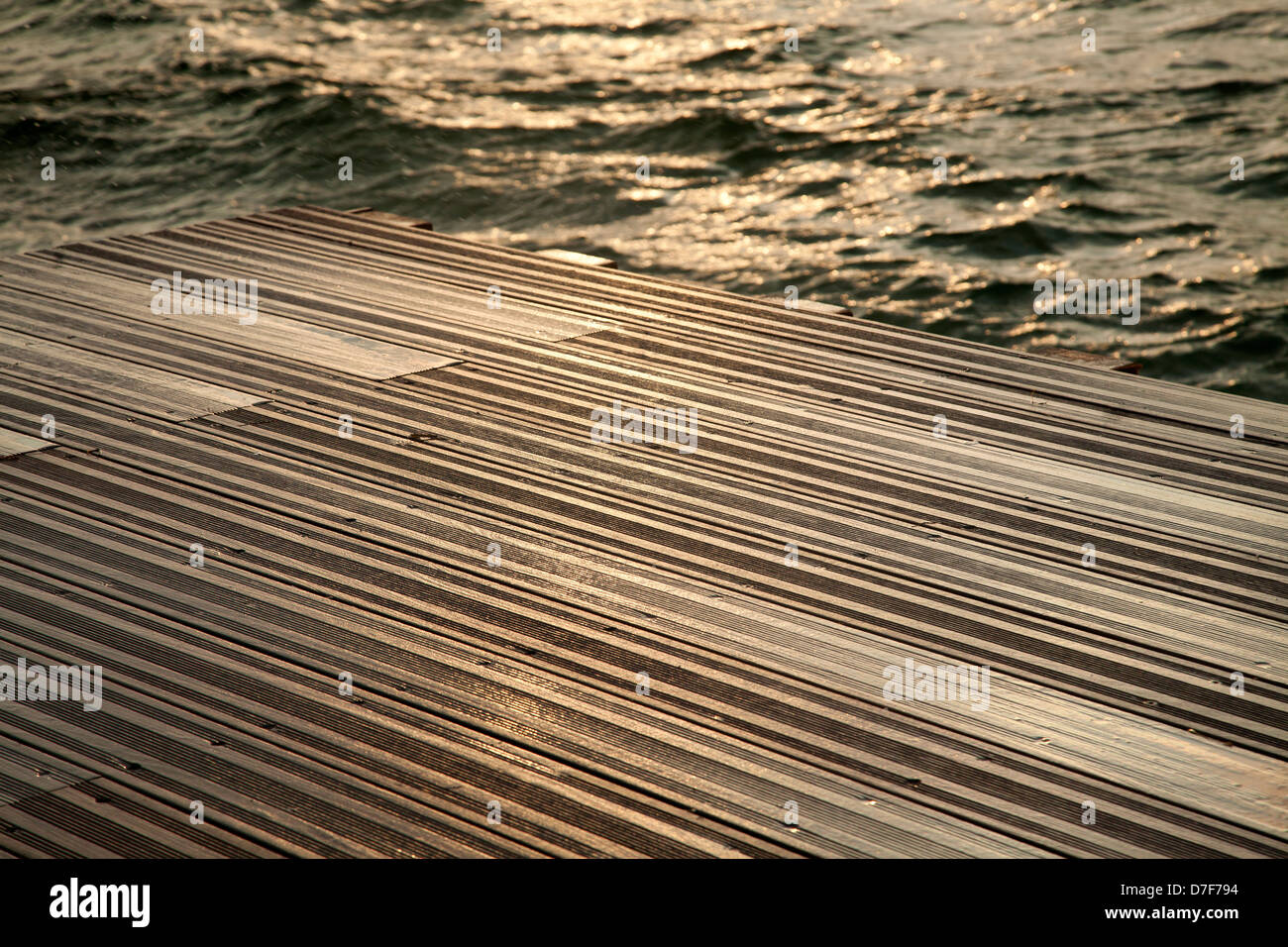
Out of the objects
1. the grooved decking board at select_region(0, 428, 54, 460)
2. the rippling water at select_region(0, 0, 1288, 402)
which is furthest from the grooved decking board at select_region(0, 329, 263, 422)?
the rippling water at select_region(0, 0, 1288, 402)

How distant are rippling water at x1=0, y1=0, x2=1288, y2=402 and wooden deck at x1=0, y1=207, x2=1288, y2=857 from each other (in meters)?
3.91

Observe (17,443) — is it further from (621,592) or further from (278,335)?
(621,592)

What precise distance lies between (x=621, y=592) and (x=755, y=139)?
27.5ft

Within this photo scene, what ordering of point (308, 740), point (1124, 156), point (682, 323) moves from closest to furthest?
point (308, 740) → point (682, 323) → point (1124, 156)

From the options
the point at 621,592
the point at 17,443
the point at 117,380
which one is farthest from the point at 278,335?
the point at 621,592

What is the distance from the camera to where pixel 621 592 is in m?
3.15

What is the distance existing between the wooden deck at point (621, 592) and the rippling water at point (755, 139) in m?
3.91

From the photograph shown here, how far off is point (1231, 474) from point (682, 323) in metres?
2.13

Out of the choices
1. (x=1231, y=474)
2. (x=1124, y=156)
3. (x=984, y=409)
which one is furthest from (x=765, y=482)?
(x=1124, y=156)

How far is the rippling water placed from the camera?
8.78 metres

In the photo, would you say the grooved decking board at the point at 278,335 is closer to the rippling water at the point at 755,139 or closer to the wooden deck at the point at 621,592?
the wooden deck at the point at 621,592
